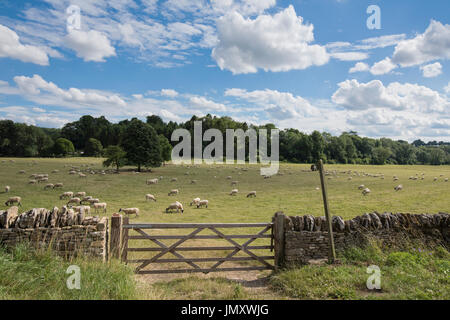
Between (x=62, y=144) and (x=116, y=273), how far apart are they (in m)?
110

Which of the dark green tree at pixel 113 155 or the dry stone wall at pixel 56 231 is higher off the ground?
the dark green tree at pixel 113 155

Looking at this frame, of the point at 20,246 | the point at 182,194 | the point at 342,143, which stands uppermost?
the point at 342,143

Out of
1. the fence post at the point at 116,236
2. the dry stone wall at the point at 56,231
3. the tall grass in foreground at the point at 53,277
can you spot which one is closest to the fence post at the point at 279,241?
the tall grass in foreground at the point at 53,277

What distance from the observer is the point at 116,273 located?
24.5 ft

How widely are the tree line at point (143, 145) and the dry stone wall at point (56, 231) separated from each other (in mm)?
48520

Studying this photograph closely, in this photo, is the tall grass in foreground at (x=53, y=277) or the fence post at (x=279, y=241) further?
the fence post at (x=279, y=241)

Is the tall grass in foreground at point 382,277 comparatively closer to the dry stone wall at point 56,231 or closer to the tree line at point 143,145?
the dry stone wall at point 56,231

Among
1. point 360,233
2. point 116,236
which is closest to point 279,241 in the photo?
Result: point 360,233

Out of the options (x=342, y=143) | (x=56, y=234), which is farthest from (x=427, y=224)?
(x=342, y=143)

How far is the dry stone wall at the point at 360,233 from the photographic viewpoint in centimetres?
987

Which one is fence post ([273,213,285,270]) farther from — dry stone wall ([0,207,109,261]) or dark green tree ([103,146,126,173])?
dark green tree ([103,146,126,173])

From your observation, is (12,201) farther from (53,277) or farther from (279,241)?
(279,241)

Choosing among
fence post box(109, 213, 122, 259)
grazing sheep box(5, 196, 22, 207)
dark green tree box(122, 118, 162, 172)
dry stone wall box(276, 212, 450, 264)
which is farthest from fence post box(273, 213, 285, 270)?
dark green tree box(122, 118, 162, 172)
